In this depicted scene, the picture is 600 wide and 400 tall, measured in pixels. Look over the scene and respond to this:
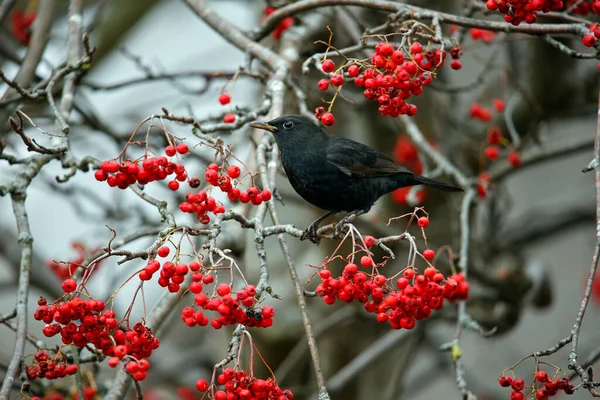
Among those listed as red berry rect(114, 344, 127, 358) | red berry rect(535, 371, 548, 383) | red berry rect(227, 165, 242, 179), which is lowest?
red berry rect(535, 371, 548, 383)

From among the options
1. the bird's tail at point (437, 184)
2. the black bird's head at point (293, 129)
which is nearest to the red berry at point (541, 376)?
the bird's tail at point (437, 184)

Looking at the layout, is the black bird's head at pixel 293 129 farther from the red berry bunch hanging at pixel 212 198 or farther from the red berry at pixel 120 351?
the red berry at pixel 120 351

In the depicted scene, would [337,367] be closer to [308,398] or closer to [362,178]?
[308,398]

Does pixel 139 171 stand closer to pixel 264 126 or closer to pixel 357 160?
pixel 264 126

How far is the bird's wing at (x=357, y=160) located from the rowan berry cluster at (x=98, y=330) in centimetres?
185

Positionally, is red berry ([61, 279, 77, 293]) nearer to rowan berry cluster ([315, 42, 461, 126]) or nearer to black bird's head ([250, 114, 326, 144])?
rowan berry cluster ([315, 42, 461, 126])

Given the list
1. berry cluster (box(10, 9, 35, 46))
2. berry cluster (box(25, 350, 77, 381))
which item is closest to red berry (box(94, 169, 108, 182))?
berry cluster (box(25, 350, 77, 381))

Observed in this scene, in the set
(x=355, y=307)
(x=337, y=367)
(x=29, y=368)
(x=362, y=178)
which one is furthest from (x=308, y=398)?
(x=29, y=368)

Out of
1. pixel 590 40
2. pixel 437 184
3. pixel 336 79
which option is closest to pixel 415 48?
pixel 336 79

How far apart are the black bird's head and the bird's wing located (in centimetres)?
14

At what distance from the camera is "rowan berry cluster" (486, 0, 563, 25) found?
2.79m

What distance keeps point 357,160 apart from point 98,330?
6.62 feet

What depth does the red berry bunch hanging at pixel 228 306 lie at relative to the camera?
7.35 ft

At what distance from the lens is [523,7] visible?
2.81 m
